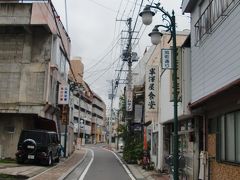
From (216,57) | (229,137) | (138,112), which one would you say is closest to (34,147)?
(138,112)

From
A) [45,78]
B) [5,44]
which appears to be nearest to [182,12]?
[45,78]

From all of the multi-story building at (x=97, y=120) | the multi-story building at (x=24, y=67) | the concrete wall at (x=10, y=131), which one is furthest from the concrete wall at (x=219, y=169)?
the multi-story building at (x=97, y=120)

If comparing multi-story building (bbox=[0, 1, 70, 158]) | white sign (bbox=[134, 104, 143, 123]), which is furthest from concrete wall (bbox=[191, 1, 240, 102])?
white sign (bbox=[134, 104, 143, 123])

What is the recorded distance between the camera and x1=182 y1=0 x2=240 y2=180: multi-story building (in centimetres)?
1340

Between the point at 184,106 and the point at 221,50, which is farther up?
the point at 221,50

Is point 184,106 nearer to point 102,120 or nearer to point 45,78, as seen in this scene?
point 45,78

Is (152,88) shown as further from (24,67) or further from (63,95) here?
(63,95)

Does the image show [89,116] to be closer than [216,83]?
No

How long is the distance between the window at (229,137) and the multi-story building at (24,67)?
2031cm

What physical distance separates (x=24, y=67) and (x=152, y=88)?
11.2 meters

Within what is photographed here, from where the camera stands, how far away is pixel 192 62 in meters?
18.6

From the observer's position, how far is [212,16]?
15.6m

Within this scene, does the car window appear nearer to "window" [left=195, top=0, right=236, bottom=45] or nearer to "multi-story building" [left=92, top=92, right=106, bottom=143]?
"window" [left=195, top=0, right=236, bottom=45]

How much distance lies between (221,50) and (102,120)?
148m
